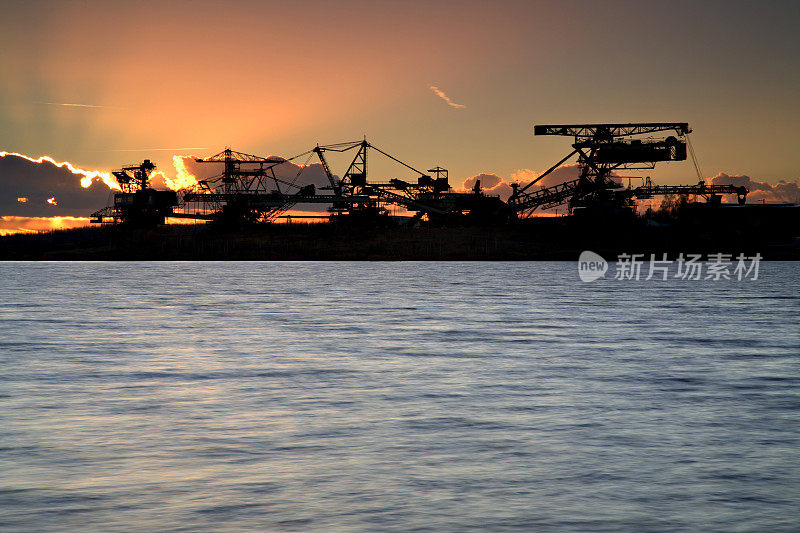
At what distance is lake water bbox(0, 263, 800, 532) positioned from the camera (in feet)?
36.3

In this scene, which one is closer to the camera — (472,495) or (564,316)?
(472,495)

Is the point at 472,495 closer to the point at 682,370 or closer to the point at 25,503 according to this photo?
the point at 25,503

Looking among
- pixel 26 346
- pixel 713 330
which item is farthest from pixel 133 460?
pixel 713 330

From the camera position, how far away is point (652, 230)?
169 meters

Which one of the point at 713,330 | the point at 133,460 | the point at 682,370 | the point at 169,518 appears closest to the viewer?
the point at 169,518

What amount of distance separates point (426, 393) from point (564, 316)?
2620 centimetres

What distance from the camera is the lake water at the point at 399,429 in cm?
1107

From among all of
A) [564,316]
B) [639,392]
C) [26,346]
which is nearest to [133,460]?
[639,392]

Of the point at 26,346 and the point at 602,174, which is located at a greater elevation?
the point at 602,174

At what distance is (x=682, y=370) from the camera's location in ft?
81.1

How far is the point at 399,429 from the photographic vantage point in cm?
1609

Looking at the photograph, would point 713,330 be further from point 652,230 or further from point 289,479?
point 652,230

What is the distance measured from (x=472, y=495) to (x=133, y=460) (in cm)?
590

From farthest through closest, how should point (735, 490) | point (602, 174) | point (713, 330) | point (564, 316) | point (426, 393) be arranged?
1. point (602, 174)
2. point (564, 316)
3. point (713, 330)
4. point (426, 393)
5. point (735, 490)
